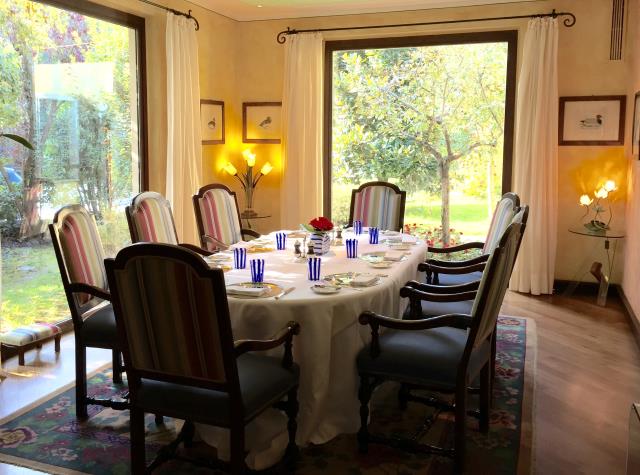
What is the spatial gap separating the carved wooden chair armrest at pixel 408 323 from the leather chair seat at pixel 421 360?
0.20ft

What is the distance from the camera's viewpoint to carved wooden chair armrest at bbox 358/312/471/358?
2682mm

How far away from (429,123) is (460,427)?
4262 mm

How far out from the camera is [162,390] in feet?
7.98

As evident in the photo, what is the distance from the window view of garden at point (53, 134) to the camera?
4.37 m

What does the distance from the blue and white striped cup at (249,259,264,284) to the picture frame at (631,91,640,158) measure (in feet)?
11.0

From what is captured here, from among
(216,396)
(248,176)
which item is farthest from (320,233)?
(248,176)

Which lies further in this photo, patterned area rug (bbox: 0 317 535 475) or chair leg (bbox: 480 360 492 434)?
chair leg (bbox: 480 360 492 434)

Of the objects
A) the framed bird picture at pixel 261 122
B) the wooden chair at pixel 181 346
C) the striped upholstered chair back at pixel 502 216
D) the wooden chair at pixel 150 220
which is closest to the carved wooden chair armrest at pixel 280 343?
the wooden chair at pixel 181 346

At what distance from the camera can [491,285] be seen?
2633 millimetres

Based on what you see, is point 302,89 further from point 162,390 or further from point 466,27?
point 162,390

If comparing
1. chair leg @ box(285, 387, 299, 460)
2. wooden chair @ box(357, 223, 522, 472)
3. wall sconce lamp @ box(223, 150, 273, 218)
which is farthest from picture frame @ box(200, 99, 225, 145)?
Answer: chair leg @ box(285, 387, 299, 460)

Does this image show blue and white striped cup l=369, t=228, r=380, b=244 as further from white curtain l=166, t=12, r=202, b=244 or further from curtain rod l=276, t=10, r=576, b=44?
curtain rod l=276, t=10, r=576, b=44

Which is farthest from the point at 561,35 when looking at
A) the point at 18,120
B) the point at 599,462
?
the point at 18,120

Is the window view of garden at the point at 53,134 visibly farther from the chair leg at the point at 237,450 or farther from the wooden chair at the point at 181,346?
the chair leg at the point at 237,450
